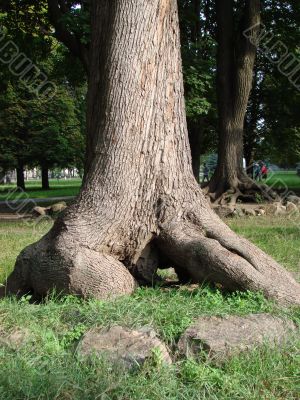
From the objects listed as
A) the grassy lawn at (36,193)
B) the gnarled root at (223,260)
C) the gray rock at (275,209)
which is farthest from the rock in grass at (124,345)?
the grassy lawn at (36,193)

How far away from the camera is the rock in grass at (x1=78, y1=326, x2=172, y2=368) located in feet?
11.4

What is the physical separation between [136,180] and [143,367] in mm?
2186

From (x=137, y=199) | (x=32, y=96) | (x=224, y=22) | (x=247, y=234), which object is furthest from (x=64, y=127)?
(x=137, y=199)

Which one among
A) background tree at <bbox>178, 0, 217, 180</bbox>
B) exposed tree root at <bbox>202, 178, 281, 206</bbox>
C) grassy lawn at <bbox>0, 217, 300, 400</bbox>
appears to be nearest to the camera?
grassy lawn at <bbox>0, 217, 300, 400</bbox>

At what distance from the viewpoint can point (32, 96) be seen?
39250 mm

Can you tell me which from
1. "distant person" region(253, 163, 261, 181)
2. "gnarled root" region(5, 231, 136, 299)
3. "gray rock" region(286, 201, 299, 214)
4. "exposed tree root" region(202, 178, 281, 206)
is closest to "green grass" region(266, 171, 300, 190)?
"distant person" region(253, 163, 261, 181)

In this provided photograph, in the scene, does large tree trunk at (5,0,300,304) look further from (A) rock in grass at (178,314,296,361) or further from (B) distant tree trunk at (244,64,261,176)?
(B) distant tree trunk at (244,64,261,176)

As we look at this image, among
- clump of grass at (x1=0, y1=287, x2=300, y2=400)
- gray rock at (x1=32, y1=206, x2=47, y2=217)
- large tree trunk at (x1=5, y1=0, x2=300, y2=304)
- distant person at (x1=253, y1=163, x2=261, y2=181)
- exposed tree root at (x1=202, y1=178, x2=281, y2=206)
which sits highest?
large tree trunk at (x1=5, y1=0, x2=300, y2=304)

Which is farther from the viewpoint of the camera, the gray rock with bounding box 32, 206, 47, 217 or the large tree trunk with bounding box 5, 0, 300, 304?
the gray rock with bounding box 32, 206, 47, 217

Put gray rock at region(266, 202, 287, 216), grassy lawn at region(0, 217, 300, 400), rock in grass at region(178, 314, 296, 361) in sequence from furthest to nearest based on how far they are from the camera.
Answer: gray rock at region(266, 202, 287, 216)
rock in grass at region(178, 314, 296, 361)
grassy lawn at region(0, 217, 300, 400)

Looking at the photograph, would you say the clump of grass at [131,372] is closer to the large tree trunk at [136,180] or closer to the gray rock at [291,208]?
the large tree trunk at [136,180]

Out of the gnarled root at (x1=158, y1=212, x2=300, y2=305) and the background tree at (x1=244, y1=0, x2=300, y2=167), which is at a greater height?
the background tree at (x1=244, y1=0, x2=300, y2=167)

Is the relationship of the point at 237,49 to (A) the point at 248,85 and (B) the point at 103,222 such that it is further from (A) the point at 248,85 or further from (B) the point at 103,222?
(B) the point at 103,222

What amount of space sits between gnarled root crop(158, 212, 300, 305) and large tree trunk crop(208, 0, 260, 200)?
1096cm
